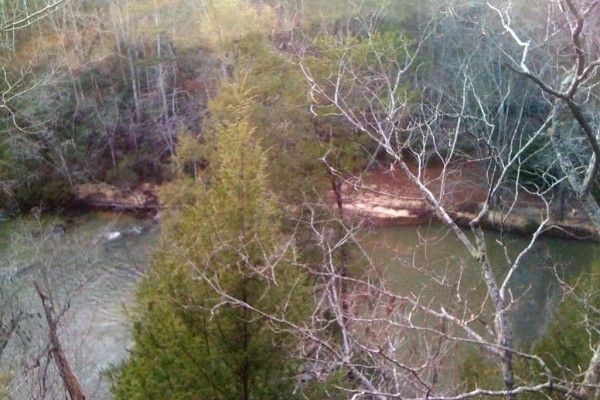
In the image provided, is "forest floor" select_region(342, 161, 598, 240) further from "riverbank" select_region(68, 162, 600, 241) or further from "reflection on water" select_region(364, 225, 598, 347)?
"reflection on water" select_region(364, 225, 598, 347)

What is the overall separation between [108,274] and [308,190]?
623cm

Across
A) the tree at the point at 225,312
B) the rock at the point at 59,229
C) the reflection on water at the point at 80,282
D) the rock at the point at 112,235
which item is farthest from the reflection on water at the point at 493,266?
the rock at the point at 59,229

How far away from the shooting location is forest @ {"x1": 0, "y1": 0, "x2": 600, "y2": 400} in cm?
556

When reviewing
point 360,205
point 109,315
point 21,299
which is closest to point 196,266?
point 109,315

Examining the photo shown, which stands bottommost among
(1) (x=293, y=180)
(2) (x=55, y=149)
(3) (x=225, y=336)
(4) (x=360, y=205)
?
(4) (x=360, y=205)

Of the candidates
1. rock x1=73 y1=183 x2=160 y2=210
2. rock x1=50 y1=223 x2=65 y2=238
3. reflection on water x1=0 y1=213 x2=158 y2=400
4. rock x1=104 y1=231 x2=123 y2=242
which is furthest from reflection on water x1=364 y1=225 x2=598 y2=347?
rock x1=50 y1=223 x2=65 y2=238

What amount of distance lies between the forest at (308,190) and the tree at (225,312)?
0.07 ft

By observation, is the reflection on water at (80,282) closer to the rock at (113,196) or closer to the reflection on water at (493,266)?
the rock at (113,196)

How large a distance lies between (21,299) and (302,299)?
31.6 feet

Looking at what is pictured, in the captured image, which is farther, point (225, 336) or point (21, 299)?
point (21, 299)

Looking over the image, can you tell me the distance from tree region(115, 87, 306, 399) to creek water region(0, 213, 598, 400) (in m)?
3.82

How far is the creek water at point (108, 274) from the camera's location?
1167 cm

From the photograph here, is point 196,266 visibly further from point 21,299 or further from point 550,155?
point 550,155

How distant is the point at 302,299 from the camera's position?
6172mm
